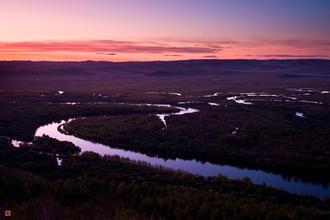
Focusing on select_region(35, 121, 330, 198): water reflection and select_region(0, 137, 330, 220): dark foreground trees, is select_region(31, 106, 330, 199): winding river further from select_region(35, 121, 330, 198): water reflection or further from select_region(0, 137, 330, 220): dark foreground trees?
select_region(0, 137, 330, 220): dark foreground trees

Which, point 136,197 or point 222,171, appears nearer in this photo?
point 136,197

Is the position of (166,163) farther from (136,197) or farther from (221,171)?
(136,197)

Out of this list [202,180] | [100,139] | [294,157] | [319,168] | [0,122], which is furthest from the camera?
[0,122]

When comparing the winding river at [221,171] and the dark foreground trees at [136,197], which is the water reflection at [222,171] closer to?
the winding river at [221,171]

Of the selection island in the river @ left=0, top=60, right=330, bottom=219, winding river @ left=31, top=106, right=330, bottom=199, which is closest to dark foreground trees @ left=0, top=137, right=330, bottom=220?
island in the river @ left=0, top=60, right=330, bottom=219

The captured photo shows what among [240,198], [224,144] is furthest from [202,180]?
[224,144]

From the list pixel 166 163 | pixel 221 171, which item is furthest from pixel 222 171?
pixel 166 163

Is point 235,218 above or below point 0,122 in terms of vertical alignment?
above

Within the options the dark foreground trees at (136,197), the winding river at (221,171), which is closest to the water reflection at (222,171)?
the winding river at (221,171)

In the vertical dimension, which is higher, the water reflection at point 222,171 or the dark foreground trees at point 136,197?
the dark foreground trees at point 136,197

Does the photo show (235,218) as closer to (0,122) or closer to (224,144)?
(224,144)

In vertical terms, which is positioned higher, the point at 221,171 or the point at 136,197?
the point at 136,197
